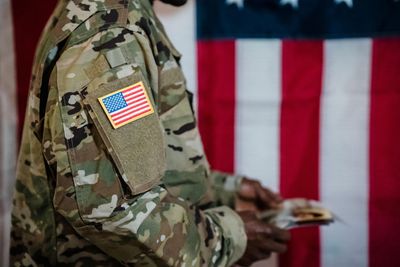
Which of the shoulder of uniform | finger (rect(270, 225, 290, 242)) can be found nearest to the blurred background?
finger (rect(270, 225, 290, 242))

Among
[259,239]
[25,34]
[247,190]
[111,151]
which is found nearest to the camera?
[111,151]

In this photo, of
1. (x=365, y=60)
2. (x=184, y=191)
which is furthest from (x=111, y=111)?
(x=365, y=60)

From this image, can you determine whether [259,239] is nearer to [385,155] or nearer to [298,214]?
[298,214]

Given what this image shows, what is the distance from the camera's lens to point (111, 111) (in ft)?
2.39

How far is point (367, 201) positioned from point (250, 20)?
1.58ft

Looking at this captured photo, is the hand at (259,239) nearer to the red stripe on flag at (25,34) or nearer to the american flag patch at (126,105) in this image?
the american flag patch at (126,105)

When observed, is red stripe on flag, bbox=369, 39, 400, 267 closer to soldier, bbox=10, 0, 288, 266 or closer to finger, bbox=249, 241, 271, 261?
finger, bbox=249, 241, 271, 261

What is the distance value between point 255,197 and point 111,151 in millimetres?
592

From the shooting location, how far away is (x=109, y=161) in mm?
731

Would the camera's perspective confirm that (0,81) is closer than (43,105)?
No

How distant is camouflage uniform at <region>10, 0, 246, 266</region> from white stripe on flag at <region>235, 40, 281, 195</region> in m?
0.40

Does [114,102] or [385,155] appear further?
[385,155]

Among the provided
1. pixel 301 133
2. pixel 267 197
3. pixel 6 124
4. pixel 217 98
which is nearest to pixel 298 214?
pixel 267 197

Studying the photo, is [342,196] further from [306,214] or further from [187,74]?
[187,74]
